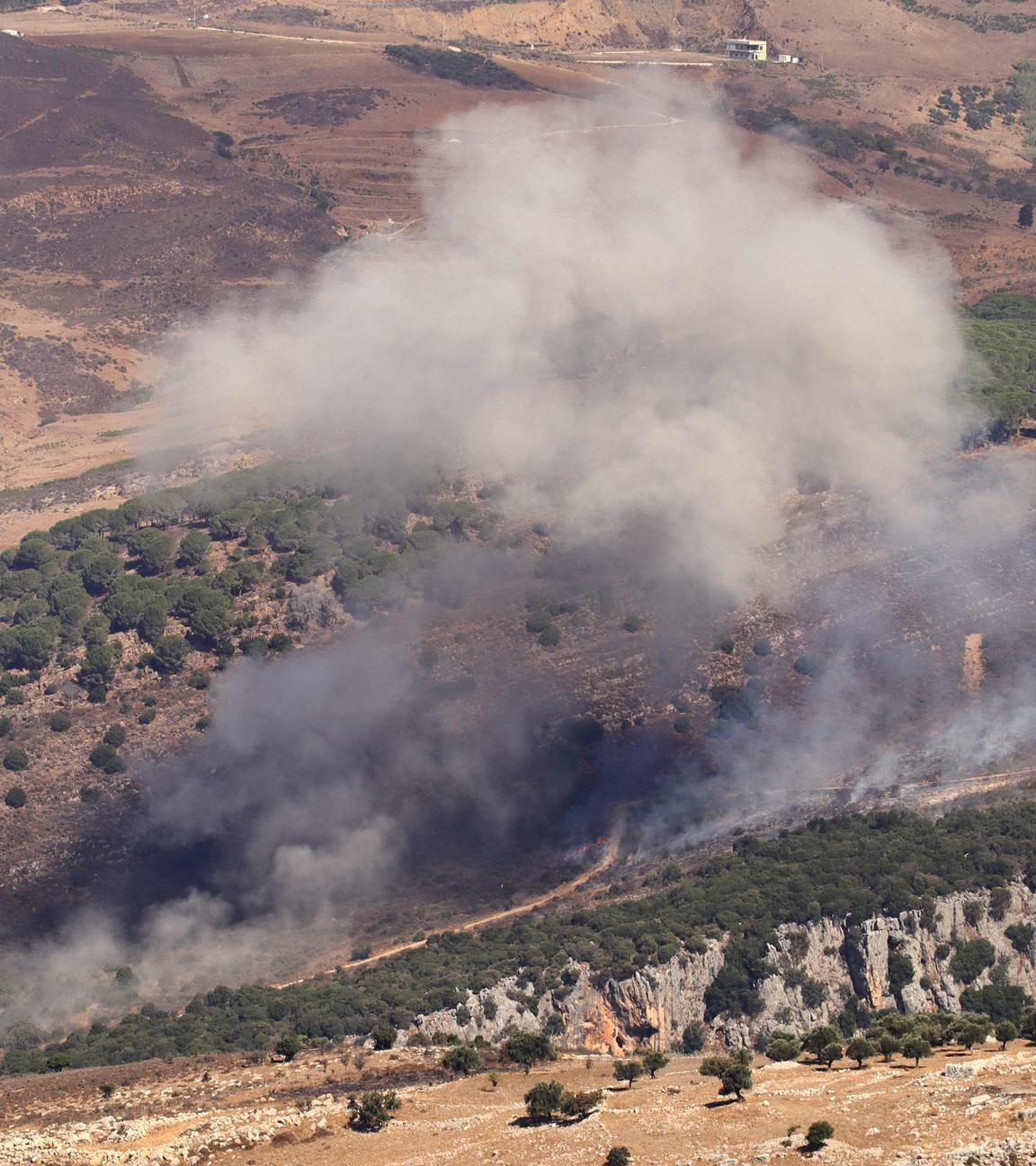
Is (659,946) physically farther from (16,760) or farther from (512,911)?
(16,760)

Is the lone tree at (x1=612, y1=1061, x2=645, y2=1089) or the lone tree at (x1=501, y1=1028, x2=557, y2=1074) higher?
the lone tree at (x1=612, y1=1061, x2=645, y2=1089)

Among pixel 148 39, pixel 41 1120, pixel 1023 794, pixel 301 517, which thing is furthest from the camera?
pixel 148 39

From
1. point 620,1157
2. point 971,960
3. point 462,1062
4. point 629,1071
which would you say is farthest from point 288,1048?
point 971,960

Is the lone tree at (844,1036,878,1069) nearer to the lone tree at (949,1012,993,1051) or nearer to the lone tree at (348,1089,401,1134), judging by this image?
the lone tree at (949,1012,993,1051)

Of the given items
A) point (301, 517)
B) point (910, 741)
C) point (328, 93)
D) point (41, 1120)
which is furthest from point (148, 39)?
point (41, 1120)

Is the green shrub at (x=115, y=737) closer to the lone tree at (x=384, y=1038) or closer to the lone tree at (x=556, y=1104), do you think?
the lone tree at (x=384, y=1038)

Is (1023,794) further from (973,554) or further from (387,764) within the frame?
(387,764)

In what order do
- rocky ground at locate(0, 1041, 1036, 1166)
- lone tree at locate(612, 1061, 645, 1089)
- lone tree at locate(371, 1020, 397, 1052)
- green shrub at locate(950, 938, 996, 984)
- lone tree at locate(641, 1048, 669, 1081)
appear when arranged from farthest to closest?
green shrub at locate(950, 938, 996, 984) → lone tree at locate(371, 1020, 397, 1052) → lone tree at locate(641, 1048, 669, 1081) → lone tree at locate(612, 1061, 645, 1089) → rocky ground at locate(0, 1041, 1036, 1166)

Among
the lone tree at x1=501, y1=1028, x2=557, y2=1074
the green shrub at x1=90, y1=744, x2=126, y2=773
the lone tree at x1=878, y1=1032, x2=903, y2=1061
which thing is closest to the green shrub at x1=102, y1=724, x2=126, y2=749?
the green shrub at x1=90, y1=744, x2=126, y2=773
